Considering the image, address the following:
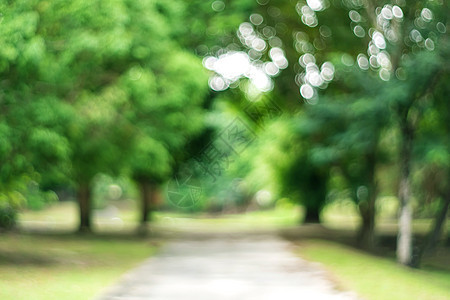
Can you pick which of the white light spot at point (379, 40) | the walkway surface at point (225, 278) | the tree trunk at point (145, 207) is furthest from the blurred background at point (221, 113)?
the tree trunk at point (145, 207)

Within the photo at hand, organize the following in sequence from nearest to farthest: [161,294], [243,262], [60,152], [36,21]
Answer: [161,294], [36,21], [60,152], [243,262]

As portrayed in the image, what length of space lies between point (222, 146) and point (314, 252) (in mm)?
24935

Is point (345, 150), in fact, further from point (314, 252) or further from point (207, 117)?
point (207, 117)

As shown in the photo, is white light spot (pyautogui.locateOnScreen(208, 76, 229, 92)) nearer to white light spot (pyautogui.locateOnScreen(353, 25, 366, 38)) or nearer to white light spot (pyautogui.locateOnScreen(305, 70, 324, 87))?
white light spot (pyautogui.locateOnScreen(305, 70, 324, 87))

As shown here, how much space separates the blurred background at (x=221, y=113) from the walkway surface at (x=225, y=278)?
58 centimetres

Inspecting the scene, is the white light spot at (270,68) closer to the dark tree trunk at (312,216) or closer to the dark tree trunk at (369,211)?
the dark tree trunk at (369,211)

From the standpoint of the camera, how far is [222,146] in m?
43.0

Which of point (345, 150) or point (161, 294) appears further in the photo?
point (345, 150)

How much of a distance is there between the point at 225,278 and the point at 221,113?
1947cm

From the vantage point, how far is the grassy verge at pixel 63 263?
34.4ft

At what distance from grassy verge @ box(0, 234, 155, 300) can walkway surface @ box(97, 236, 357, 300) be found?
0.54 m

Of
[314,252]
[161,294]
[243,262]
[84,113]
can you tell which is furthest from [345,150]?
[161,294]

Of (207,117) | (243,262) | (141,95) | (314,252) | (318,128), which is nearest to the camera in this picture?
(243,262)

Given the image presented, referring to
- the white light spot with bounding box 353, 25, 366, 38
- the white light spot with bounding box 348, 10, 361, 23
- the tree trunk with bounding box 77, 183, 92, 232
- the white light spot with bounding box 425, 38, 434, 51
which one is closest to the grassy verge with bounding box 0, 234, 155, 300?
the tree trunk with bounding box 77, 183, 92, 232
